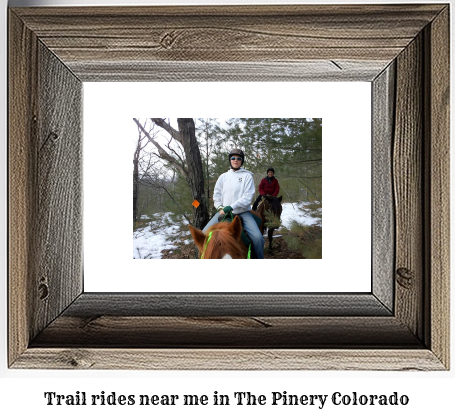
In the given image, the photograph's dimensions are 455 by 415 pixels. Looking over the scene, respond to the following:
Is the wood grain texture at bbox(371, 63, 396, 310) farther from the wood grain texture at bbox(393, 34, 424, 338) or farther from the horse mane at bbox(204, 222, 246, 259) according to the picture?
the horse mane at bbox(204, 222, 246, 259)

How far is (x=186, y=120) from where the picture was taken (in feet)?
2.91

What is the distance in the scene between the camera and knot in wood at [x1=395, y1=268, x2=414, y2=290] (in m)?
0.87

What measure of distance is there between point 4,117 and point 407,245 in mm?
746

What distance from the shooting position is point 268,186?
0.89 meters

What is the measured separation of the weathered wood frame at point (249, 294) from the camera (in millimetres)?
854

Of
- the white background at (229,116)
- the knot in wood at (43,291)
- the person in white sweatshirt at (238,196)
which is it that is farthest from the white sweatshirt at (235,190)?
the knot in wood at (43,291)

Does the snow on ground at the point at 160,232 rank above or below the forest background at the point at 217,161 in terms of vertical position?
below

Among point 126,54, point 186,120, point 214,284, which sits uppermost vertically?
point 126,54

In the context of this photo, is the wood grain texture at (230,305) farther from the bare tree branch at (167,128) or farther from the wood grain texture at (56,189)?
the bare tree branch at (167,128)

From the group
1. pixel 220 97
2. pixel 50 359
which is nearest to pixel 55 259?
pixel 50 359

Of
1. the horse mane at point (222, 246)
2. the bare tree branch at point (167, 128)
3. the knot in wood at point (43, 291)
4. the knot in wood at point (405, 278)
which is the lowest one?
the knot in wood at point (43, 291)

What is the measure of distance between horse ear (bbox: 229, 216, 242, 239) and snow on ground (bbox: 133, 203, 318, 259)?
3.1 inches
